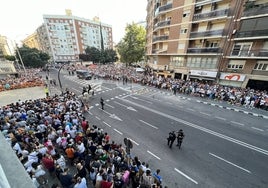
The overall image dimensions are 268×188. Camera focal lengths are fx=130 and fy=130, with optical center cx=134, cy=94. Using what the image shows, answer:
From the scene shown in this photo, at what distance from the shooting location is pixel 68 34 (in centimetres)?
5900

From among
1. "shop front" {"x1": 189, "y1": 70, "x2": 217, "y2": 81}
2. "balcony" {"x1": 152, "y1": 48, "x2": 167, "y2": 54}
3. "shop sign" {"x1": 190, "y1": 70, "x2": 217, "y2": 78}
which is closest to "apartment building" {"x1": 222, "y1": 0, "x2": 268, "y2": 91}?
"shop sign" {"x1": 190, "y1": 70, "x2": 217, "y2": 78}

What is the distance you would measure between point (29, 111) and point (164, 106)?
13.3 metres

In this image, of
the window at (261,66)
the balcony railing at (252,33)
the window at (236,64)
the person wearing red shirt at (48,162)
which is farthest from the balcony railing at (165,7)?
the person wearing red shirt at (48,162)

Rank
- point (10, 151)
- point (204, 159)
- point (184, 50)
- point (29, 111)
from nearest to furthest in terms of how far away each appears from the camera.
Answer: point (10, 151) → point (204, 159) → point (29, 111) → point (184, 50)

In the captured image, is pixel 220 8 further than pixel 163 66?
No

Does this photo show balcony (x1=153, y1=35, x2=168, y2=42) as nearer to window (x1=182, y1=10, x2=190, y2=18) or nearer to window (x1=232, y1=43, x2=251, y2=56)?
window (x1=182, y1=10, x2=190, y2=18)

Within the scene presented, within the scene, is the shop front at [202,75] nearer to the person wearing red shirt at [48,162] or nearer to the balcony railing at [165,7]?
the balcony railing at [165,7]

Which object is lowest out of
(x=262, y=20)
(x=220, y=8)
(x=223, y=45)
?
(x=223, y=45)

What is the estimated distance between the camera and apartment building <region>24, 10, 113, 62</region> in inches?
2205

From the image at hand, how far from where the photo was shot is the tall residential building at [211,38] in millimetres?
17656

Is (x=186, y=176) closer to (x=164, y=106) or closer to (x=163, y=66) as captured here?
(x=164, y=106)

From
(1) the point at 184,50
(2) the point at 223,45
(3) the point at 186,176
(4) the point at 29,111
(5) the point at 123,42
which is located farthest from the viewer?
(5) the point at 123,42

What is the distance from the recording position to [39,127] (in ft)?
26.3

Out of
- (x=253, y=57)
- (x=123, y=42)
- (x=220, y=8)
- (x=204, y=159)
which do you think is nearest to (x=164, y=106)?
(x=204, y=159)
